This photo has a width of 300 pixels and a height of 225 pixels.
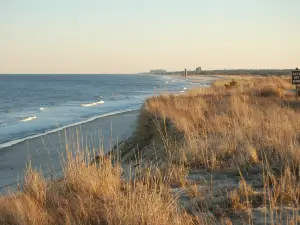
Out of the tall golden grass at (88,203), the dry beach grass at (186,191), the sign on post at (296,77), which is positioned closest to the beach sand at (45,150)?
the dry beach grass at (186,191)

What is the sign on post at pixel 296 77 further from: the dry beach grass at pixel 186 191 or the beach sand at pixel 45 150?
the dry beach grass at pixel 186 191

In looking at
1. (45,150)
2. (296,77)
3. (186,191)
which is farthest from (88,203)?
(296,77)

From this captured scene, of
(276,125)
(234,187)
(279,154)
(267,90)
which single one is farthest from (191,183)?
(267,90)

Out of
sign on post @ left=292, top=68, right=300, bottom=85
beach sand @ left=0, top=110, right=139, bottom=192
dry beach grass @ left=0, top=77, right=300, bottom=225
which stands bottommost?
beach sand @ left=0, top=110, right=139, bottom=192

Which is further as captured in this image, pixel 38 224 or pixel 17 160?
pixel 17 160

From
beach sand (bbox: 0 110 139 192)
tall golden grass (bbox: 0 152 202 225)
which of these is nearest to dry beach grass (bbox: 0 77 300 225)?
tall golden grass (bbox: 0 152 202 225)

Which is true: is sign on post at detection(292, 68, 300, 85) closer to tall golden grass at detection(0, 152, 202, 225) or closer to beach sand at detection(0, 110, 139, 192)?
beach sand at detection(0, 110, 139, 192)

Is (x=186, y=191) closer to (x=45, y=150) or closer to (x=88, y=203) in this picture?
(x=88, y=203)

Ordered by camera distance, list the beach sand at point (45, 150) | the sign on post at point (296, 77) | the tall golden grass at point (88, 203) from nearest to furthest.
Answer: the tall golden grass at point (88, 203)
the beach sand at point (45, 150)
the sign on post at point (296, 77)

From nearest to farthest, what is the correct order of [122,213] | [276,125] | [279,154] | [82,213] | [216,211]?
[122,213]
[82,213]
[216,211]
[279,154]
[276,125]

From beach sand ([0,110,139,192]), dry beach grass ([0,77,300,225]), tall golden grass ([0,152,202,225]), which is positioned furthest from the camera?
beach sand ([0,110,139,192])

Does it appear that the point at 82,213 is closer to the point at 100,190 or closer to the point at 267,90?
the point at 100,190

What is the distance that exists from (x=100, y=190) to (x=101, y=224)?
89cm

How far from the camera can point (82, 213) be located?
12.9 ft
